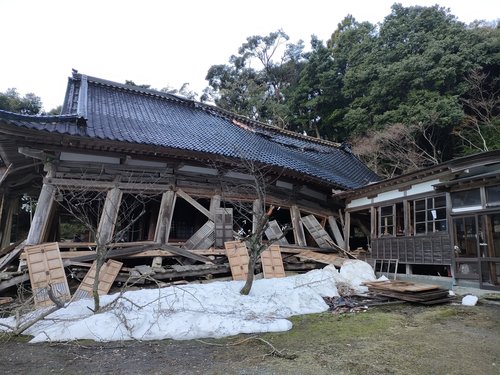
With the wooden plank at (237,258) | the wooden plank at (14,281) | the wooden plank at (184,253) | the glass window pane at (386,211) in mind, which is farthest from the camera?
the glass window pane at (386,211)

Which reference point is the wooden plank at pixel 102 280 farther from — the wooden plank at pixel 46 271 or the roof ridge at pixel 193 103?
the roof ridge at pixel 193 103

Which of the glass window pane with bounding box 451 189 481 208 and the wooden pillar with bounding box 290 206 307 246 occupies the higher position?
the glass window pane with bounding box 451 189 481 208

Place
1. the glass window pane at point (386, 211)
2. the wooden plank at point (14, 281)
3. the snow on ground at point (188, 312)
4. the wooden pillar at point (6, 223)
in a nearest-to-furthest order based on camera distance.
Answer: the snow on ground at point (188, 312) < the wooden plank at point (14, 281) < the glass window pane at point (386, 211) < the wooden pillar at point (6, 223)

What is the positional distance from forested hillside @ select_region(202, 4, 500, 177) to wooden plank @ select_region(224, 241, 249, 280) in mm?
13783

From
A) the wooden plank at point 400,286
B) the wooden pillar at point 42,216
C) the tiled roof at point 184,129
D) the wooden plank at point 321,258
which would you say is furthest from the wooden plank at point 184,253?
the wooden plank at point 400,286

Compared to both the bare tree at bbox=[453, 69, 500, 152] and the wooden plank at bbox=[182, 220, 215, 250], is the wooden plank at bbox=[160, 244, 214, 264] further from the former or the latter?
the bare tree at bbox=[453, 69, 500, 152]

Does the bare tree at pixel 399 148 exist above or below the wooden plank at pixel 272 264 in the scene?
above

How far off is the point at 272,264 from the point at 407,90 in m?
17.0

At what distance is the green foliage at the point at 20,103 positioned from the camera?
2788cm

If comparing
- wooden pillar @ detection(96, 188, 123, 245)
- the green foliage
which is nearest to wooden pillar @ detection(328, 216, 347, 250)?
wooden pillar @ detection(96, 188, 123, 245)

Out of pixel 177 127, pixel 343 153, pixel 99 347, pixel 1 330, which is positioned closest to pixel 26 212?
pixel 177 127

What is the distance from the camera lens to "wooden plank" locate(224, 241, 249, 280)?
385 inches

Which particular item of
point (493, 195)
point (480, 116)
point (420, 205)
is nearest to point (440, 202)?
point (420, 205)

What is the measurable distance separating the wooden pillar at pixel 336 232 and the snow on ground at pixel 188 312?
525 centimetres
